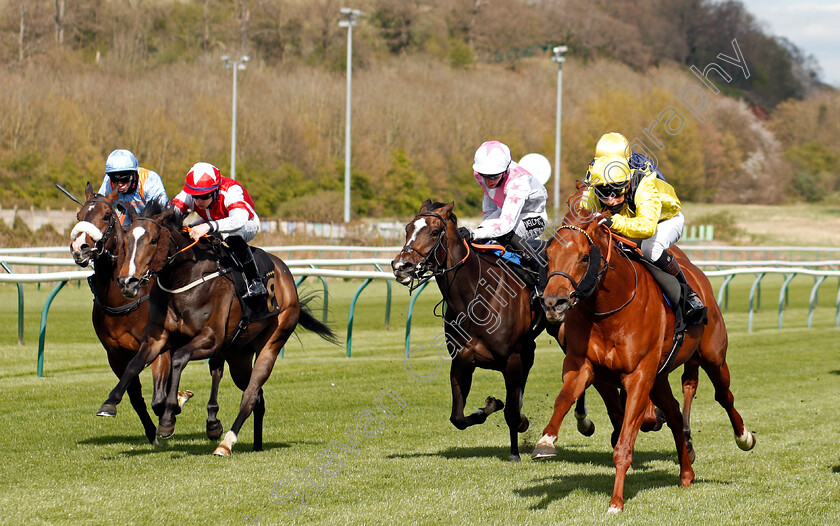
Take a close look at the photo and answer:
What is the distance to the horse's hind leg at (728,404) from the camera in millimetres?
5797

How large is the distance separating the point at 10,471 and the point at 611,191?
11.1 feet

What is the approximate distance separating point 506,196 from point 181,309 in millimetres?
2063

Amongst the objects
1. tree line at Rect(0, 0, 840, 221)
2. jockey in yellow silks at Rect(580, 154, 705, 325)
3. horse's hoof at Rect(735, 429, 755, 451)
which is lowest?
horse's hoof at Rect(735, 429, 755, 451)

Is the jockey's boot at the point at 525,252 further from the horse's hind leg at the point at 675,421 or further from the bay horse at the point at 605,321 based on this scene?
the bay horse at the point at 605,321

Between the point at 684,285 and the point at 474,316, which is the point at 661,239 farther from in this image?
the point at 474,316

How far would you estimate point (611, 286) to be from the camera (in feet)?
15.1

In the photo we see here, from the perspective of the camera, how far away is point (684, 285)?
520 centimetres

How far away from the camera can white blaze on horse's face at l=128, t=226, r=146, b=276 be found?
17.5 feet

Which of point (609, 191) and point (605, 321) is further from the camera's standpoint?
point (609, 191)

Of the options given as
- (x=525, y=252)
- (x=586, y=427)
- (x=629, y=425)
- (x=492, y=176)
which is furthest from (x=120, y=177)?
(x=629, y=425)

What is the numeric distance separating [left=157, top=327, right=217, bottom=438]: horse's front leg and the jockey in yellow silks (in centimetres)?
235

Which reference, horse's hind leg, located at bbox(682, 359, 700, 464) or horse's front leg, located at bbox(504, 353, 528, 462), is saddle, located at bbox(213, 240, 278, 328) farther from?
horse's hind leg, located at bbox(682, 359, 700, 464)

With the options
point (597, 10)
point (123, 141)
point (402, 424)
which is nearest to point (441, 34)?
point (597, 10)

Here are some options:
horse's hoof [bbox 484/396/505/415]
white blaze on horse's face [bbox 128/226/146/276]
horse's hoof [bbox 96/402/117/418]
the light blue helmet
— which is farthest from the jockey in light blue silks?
horse's hoof [bbox 484/396/505/415]
